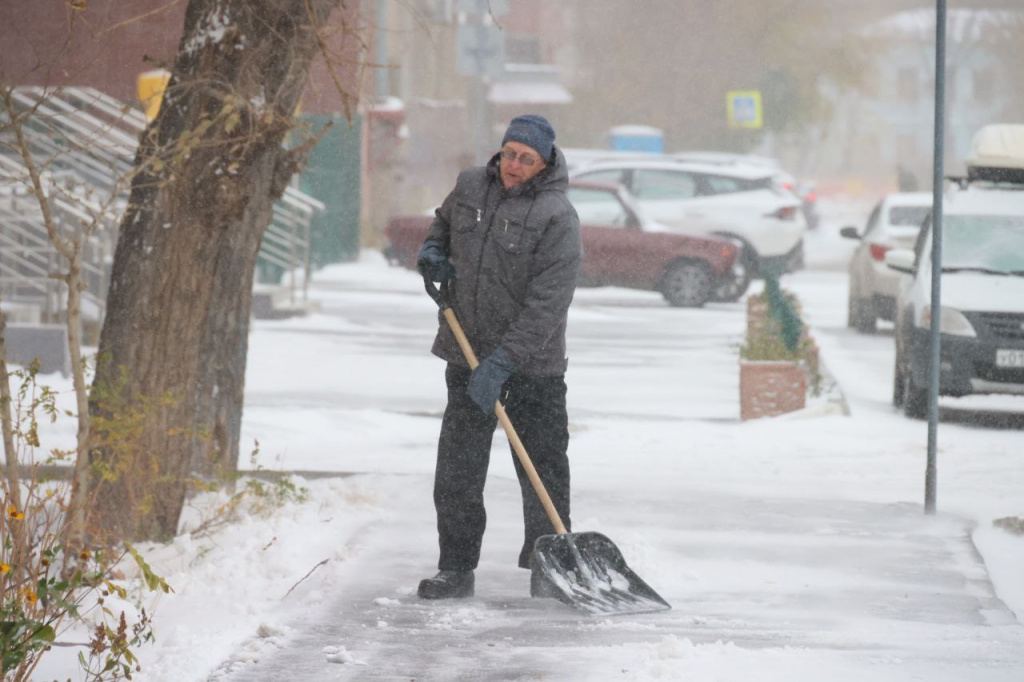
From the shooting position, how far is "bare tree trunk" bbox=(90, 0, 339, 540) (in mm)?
6648

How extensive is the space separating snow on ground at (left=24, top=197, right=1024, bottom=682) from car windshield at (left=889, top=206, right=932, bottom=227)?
7.07m

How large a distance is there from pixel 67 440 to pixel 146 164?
3.84 m

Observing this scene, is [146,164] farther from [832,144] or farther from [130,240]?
[832,144]

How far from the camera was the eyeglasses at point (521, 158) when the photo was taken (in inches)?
231

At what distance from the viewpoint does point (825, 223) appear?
60.7 m

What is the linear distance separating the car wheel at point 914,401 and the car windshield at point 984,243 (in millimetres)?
1072

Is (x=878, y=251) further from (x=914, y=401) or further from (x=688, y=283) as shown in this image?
(x=914, y=401)

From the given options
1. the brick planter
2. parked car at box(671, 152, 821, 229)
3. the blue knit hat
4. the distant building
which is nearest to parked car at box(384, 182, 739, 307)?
parked car at box(671, 152, 821, 229)

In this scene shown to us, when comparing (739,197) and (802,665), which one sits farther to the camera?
(739,197)

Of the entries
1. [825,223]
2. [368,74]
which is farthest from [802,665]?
[825,223]

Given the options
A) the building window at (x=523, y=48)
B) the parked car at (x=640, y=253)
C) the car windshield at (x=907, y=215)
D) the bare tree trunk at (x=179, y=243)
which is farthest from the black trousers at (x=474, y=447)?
the building window at (x=523, y=48)

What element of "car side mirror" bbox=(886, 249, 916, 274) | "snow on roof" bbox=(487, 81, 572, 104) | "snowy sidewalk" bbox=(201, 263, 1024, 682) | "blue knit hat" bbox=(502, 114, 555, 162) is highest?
"snow on roof" bbox=(487, 81, 572, 104)

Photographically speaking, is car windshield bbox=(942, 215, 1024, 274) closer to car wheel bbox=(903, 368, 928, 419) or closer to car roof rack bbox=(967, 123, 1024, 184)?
car roof rack bbox=(967, 123, 1024, 184)

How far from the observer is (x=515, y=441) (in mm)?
6004
